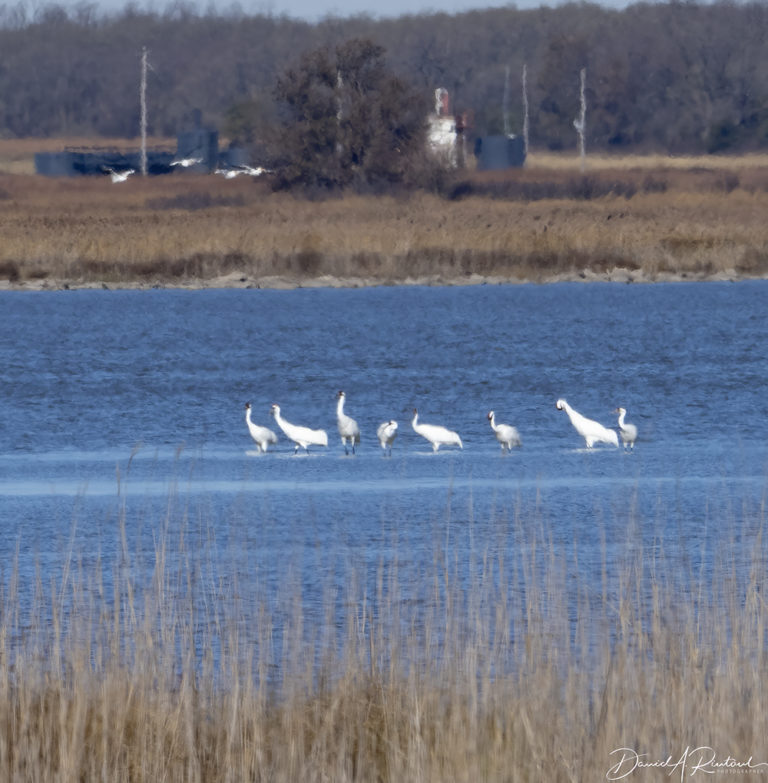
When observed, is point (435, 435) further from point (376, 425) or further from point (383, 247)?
point (383, 247)

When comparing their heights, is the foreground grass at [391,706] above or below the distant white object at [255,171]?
above

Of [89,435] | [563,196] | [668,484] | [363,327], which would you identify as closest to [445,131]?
[563,196]

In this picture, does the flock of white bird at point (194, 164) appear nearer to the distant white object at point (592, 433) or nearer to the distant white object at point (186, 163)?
the distant white object at point (186, 163)

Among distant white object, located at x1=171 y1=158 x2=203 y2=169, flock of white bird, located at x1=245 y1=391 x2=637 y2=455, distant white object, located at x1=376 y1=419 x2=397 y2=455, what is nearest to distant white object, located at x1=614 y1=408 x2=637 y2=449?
flock of white bird, located at x1=245 y1=391 x2=637 y2=455

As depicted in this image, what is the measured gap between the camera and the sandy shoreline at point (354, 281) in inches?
1481

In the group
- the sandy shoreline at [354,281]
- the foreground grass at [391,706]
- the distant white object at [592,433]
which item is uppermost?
the foreground grass at [391,706]

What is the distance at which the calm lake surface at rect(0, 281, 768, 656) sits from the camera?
35.9 feet

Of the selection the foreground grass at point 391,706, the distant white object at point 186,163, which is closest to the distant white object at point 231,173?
the distant white object at point 186,163

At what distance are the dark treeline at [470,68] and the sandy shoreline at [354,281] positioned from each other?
38703mm
